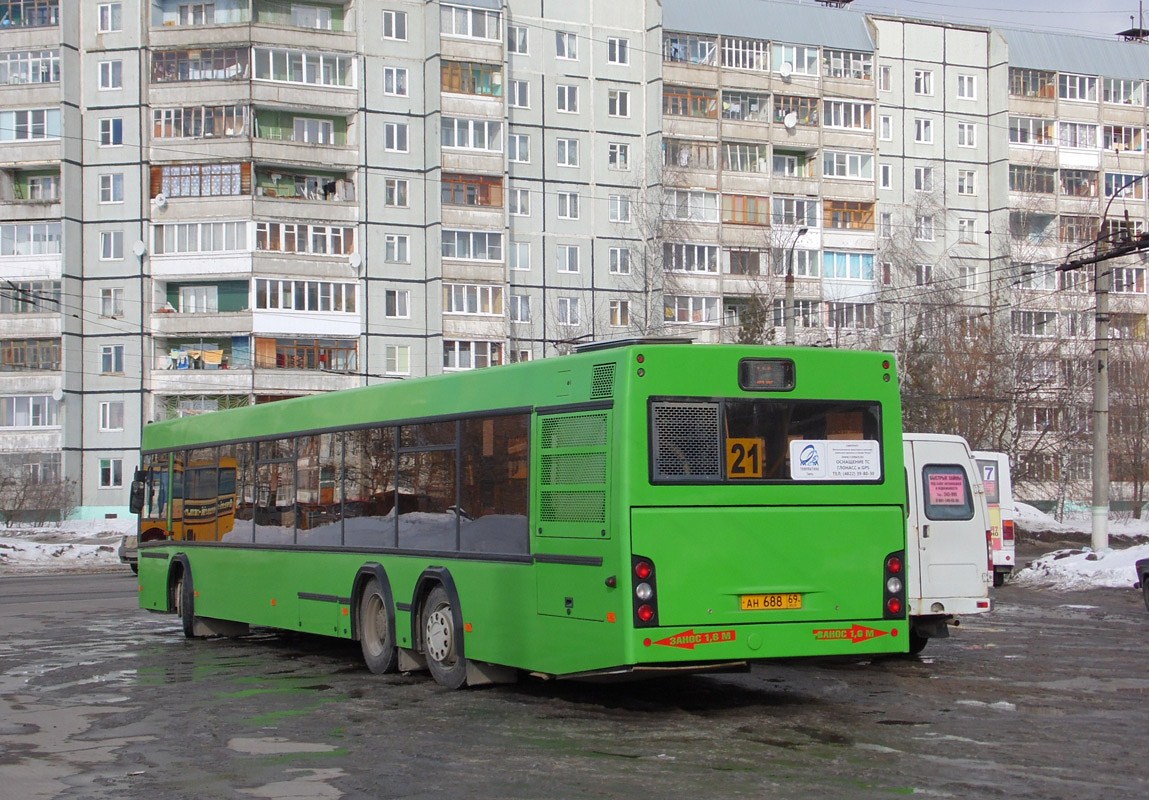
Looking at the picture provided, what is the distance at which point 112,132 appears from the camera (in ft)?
210

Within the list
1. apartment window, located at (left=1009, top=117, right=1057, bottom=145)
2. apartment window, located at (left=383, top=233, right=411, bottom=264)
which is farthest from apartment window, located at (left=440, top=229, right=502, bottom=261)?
apartment window, located at (left=1009, top=117, right=1057, bottom=145)

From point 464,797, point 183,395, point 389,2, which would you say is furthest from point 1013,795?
point 389,2

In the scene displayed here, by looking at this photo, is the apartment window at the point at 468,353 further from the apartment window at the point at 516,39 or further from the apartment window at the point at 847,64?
the apartment window at the point at 847,64

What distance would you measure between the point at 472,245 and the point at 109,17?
59.2 ft

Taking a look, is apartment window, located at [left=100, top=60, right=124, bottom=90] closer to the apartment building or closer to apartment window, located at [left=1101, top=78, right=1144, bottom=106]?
the apartment building

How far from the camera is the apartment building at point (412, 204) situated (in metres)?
62.2

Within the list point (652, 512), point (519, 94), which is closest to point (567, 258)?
point (519, 94)

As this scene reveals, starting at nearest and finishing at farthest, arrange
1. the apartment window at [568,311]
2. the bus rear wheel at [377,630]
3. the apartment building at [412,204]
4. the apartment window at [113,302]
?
the bus rear wheel at [377,630] → the apartment building at [412,204] → the apartment window at [113,302] → the apartment window at [568,311]

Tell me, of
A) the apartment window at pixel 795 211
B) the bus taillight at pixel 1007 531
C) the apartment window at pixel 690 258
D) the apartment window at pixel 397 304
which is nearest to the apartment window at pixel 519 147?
the apartment window at pixel 690 258

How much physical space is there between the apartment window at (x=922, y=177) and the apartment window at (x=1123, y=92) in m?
10.4

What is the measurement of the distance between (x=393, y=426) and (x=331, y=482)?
66.4 inches

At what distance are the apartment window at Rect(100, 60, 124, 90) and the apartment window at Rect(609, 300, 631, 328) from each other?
23428mm

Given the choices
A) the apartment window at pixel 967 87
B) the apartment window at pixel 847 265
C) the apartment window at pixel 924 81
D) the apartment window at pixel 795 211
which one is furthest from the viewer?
the apartment window at pixel 967 87

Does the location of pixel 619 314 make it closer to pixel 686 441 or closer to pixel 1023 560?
pixel 1023 560
